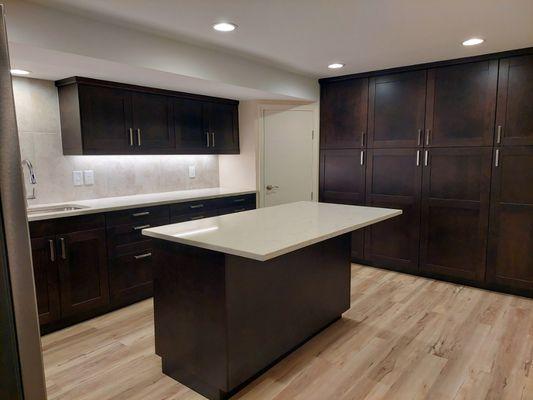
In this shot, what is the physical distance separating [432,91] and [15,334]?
3.88 metres

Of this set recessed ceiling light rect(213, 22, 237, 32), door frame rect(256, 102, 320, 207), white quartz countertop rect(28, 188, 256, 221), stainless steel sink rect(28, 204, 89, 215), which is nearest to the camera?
recessed ceiling light rect(213, 22, 237, 32)

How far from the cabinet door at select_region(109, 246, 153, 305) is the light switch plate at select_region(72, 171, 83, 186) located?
2.86ft

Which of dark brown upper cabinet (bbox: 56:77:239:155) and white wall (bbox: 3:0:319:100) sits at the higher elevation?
white wall (bbox: 3:0:319:100)

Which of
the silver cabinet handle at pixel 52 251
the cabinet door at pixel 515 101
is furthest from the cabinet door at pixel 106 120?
the cabinet door at pixel 515 101

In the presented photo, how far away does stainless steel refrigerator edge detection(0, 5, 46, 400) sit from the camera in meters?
0.87

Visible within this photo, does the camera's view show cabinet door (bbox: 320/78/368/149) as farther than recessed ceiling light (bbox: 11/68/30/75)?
Yes

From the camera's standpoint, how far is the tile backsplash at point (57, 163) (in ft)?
10.1

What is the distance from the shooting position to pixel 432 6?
2.25 meters

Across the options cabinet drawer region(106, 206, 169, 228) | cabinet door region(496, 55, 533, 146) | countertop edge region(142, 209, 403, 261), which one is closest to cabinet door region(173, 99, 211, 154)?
cabinet drawer region(106, 206, 169, 228)

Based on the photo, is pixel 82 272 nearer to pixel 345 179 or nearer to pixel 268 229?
pixel 268 229

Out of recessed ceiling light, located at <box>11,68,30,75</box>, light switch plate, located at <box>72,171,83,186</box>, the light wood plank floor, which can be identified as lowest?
the light wood plank floor

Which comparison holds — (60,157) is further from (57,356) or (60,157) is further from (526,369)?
(526,369)

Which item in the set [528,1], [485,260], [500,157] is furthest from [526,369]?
[528,1]

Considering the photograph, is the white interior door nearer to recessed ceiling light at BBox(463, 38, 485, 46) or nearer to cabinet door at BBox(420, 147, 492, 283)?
cabinet door at BBox(420, 147, 492, 283)
